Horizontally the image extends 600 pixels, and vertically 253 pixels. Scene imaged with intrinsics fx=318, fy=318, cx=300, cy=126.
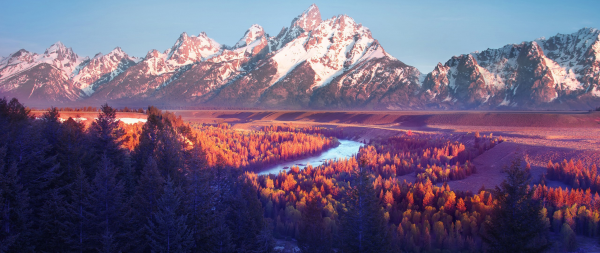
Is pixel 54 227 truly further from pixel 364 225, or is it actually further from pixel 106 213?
pixel 364 225

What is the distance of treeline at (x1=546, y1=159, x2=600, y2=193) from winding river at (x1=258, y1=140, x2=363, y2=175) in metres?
32.2

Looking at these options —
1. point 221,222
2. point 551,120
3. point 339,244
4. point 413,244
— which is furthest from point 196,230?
point 551,120

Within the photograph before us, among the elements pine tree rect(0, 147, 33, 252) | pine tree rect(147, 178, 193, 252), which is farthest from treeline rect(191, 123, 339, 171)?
pine tree rect(147, 178, 193, 252)

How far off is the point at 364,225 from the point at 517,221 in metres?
6.64

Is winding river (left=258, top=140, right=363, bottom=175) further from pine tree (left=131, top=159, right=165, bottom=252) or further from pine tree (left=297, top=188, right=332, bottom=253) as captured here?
pine tree (left=297, top=188, right=332, bottom=253)

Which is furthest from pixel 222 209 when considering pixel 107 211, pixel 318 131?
pixel 318 131

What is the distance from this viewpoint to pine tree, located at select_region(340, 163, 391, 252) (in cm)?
1510

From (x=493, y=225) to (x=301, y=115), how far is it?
126 m

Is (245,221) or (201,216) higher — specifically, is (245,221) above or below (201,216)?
below

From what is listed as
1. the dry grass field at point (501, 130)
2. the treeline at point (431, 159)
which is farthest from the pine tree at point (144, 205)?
the dry grass field at point (501, 130)

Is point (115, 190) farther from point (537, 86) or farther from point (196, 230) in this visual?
point (537, 86)

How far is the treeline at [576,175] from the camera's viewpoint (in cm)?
2767

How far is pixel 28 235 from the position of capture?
52.1 feet

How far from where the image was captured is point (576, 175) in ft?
94.6
